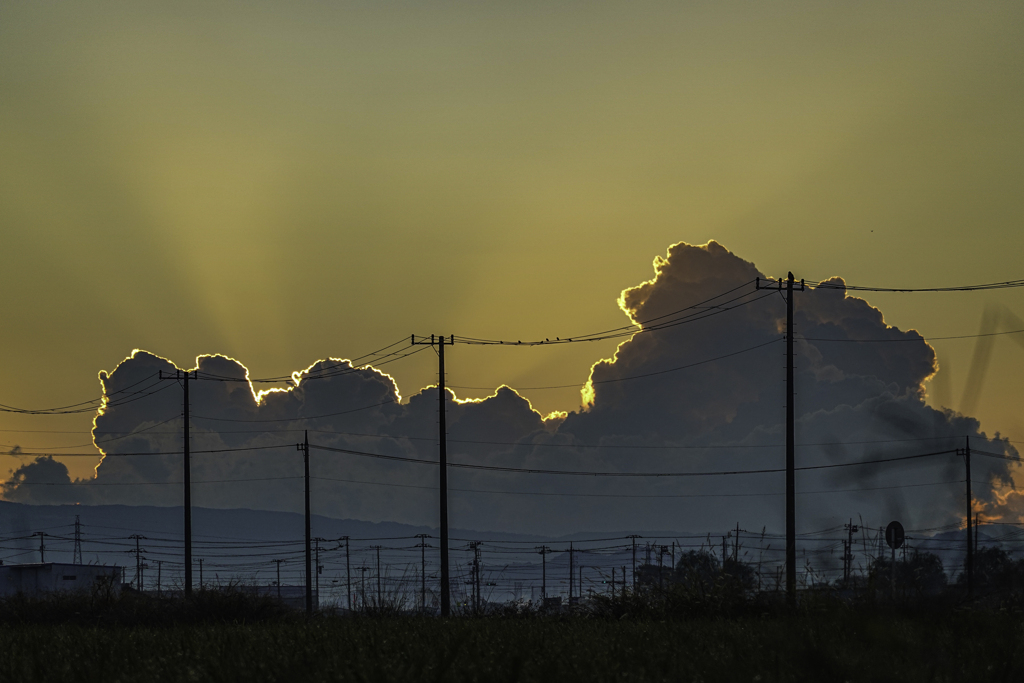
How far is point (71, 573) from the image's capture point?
93000 millimetres

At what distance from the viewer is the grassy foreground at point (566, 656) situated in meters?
6.59

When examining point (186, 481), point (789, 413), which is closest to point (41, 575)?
point (186, 481)

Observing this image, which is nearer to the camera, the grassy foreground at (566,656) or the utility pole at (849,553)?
the utility pole at (849,553)

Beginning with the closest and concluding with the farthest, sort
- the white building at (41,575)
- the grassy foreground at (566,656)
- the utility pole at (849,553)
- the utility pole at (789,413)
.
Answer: the utility pole at (849,553), the grassy foreground at (566,656), the utility pole at (789,413), the white building at (41,575)

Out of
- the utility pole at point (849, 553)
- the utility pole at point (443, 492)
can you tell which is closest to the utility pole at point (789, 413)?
the utility pole at point (443, 492)

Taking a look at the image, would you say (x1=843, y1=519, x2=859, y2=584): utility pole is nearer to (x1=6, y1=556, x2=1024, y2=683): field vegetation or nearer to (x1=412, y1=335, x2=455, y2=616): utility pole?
(x1=6, y1=556, x2=1024, y2=683): field vegetation

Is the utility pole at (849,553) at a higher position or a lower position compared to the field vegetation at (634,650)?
higher

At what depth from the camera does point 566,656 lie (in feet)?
27.1

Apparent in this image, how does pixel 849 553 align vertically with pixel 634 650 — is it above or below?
above

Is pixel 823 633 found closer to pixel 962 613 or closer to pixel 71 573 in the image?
pixel 962 613

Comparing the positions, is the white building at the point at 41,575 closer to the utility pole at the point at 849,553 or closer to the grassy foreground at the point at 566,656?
the grassy foreground at the point at 566,656

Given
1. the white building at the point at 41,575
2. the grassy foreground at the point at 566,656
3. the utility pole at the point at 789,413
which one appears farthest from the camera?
the white building at the point at 41,575

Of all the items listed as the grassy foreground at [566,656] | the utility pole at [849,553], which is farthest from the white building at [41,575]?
the utility pole at [849,553]

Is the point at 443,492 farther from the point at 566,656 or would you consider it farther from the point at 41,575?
the point at 41,575
